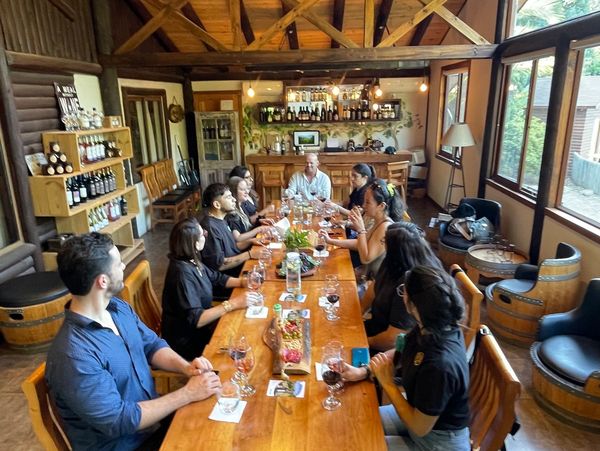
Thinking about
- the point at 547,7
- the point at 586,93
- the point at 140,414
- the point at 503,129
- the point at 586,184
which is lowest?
the point at 140,414

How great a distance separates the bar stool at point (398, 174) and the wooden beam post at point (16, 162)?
560cm

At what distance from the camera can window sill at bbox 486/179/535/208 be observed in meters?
4.82

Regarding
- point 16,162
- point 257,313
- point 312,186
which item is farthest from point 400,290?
point 16,162

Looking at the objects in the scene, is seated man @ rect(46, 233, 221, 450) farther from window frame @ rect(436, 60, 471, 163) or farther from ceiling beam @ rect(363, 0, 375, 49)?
window frame @ rect(436, 60, 471, 163)

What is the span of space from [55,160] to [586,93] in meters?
5.31

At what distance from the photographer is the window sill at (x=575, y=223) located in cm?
362

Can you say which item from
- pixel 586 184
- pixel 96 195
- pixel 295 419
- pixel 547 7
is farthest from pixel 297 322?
pixel 547 7

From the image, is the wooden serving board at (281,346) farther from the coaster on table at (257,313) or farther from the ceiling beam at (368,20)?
the ceiling beam at (368,20)

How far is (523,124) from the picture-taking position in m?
5.27

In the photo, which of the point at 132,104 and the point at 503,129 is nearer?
the point at 503,129

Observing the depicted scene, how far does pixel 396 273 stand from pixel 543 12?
161 inches

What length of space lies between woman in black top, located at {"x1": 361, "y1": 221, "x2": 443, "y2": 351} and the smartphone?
0.42 metres

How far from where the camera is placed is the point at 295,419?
170cm

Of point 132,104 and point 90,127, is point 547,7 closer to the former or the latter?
point 90,127
